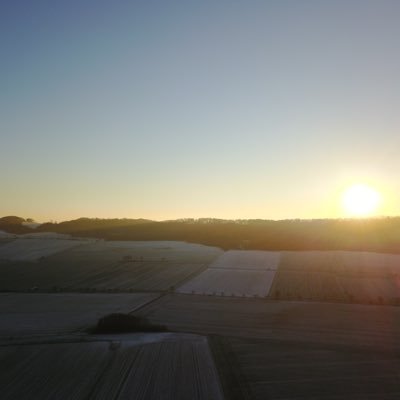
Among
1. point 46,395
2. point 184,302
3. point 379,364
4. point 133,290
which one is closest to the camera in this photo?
point 46,395

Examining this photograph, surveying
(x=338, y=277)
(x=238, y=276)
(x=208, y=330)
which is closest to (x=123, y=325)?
(x=208, y=330)

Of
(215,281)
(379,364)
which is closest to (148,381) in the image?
(379,364)

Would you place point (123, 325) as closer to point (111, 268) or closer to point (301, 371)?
point (301, 371)

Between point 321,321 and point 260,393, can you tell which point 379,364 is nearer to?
point 260,393

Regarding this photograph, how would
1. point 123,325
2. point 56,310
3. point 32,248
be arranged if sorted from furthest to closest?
point 32,248 → point 56,310 → point 123,325

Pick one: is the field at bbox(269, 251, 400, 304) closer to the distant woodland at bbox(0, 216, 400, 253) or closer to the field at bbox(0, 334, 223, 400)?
the distant woodland at bbox(0, 216, 400, 253)

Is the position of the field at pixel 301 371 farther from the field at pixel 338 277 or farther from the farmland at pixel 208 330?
the field at pixel 338 277
